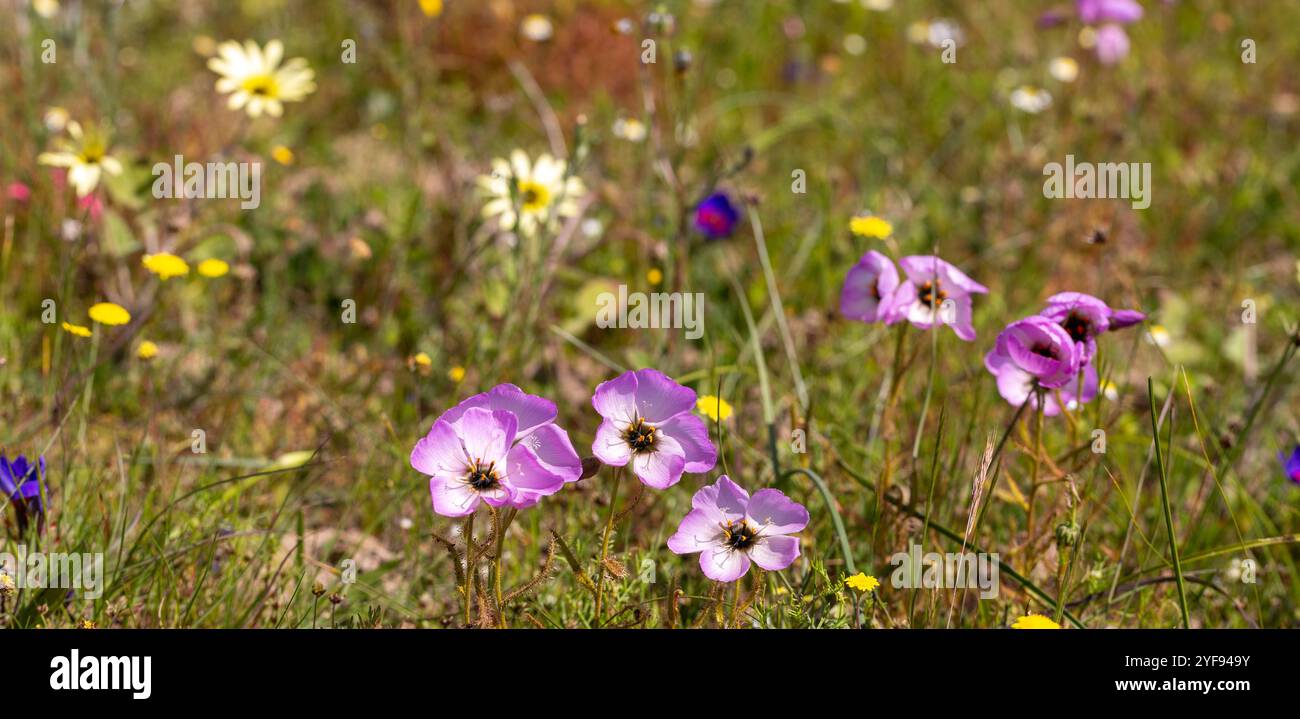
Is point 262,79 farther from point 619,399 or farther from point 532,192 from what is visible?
point 619,399

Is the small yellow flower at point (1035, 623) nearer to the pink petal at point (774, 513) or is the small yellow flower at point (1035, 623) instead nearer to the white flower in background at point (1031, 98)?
the pink petal at point (774, 513)

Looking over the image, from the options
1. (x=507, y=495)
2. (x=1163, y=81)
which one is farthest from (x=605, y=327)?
(x=1163, y=81)

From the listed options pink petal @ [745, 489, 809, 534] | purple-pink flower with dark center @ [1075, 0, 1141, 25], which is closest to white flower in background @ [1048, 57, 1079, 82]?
purple-pink flower with dark center @ [1075, 0, 1141, 25]

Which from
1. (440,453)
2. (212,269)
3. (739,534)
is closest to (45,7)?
(212,269)

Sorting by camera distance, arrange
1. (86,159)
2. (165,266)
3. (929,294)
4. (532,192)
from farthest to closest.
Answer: (532,192) → (86,159) → (165,266) → (929,294)

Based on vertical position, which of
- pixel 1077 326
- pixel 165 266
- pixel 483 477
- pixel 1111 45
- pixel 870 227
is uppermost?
pixel 1111 45

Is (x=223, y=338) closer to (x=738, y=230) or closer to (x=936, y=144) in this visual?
(x=738, y=230)
